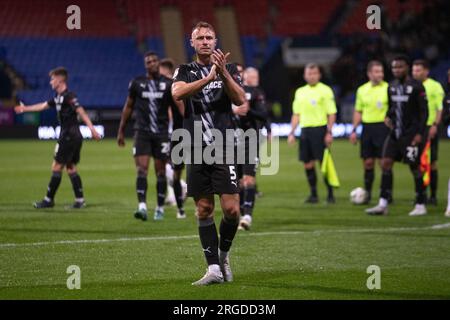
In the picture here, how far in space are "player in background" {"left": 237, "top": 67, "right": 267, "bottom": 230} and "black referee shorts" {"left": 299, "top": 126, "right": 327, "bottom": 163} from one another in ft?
7.46

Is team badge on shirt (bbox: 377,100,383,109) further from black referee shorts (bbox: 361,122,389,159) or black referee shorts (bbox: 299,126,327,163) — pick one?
black referee shorts (bbox: 299,126,327,163)

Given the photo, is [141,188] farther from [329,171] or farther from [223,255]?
[223,255]

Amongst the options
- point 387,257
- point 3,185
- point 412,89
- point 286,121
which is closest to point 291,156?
point 286,121

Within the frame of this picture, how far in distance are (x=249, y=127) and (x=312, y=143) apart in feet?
9.52

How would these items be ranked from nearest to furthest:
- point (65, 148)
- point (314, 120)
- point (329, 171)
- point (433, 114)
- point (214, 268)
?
point (214, 268) < point (65, 148) < point (329, 171) < point (314, 120) < point (433, 114)

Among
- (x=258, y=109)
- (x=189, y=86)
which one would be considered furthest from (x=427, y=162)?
(x=189, y=86)

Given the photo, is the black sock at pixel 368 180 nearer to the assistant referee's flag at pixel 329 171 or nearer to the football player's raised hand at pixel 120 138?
the assistant referee's flag at pixel 329 171

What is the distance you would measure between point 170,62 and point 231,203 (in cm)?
555

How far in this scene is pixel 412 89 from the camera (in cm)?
1279

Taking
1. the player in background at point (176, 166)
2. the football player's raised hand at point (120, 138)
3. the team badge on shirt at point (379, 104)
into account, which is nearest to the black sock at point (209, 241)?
the player in background at point (176, 166)

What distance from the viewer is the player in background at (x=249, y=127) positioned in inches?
463

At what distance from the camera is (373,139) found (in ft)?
48.4

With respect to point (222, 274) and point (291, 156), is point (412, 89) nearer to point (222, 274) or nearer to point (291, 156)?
point (222, 274)

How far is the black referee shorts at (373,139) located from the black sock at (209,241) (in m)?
7.55
